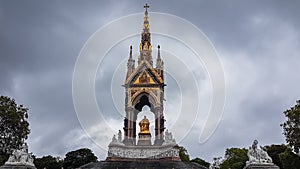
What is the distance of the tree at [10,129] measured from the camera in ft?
107

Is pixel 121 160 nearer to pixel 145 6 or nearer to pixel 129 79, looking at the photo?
pixel 129 79

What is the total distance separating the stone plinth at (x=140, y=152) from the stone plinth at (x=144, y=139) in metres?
2.57

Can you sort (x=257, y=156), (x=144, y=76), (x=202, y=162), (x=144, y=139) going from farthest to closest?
(x=202, y=162) < (x=144, y=76) < (x=144, y=139) < (x=257, y=156)

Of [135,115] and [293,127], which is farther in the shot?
[135,115]

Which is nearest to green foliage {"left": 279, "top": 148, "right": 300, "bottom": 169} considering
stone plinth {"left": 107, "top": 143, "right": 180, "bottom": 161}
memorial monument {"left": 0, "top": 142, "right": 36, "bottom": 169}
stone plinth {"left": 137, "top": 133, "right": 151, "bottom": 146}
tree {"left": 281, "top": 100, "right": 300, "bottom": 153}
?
tree {"left": 281, "top": 100, "right": 300, "bottom": 153}

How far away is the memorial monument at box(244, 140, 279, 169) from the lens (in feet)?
83.7

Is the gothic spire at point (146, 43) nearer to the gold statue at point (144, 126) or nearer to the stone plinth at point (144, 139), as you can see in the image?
the gold statue at point (144, 126)

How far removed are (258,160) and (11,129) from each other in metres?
21.3

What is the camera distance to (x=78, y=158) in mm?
49531

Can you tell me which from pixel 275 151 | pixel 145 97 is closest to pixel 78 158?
pixel 145 97

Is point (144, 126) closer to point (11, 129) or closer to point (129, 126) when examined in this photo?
point (129, 126)

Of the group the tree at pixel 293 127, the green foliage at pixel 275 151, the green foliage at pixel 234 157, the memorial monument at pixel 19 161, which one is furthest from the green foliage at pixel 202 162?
the memorial monument at pixel 19 161

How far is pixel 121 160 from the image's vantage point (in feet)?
118

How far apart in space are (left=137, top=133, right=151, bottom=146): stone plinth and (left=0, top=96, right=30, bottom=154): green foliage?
1287cm
